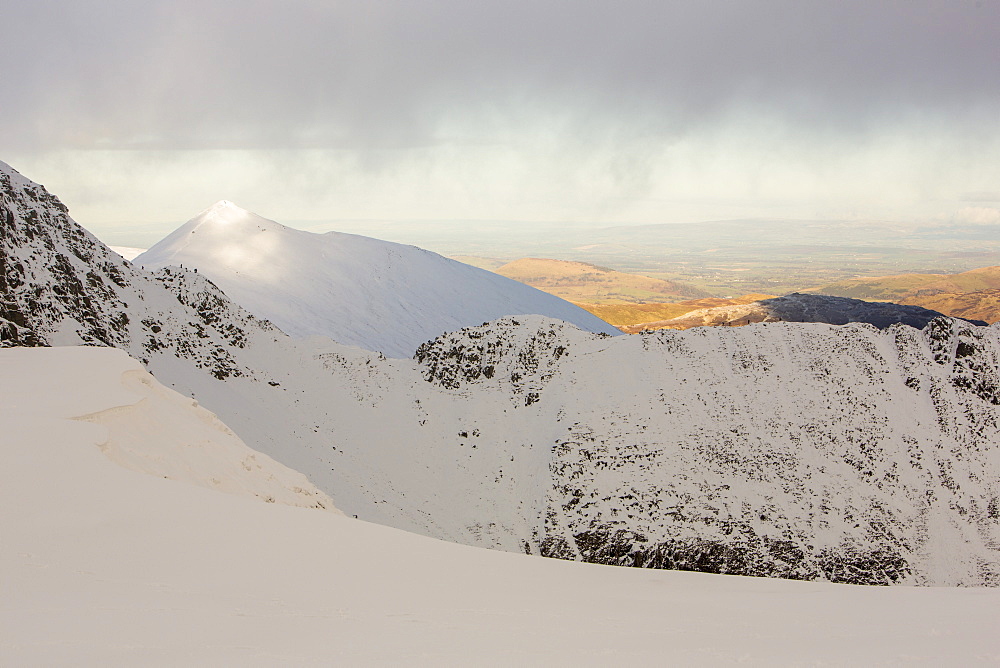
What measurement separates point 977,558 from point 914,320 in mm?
57907

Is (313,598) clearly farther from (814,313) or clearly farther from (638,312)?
(638,312)

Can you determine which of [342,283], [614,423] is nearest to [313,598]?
[614,423]

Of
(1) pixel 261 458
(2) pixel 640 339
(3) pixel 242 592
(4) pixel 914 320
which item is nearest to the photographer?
(3) pixel 242 592

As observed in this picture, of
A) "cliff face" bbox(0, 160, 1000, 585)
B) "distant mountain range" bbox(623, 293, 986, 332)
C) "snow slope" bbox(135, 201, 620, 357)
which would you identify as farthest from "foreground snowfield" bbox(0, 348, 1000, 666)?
"distant mountain range" bbox(623, 293, 986, 332)

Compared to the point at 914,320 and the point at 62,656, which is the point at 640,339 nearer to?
the point at 62,656

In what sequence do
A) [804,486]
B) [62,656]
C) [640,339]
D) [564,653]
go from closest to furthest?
[62,656] < [564,653] < [804,486] < [640,339]

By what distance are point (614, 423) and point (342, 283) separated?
67.5 m

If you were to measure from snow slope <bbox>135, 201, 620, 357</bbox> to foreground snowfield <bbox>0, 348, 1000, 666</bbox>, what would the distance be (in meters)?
71.1

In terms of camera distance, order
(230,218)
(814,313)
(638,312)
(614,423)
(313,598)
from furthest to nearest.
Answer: (638,312), (230,218), (814,313), (614,423), (313,598)

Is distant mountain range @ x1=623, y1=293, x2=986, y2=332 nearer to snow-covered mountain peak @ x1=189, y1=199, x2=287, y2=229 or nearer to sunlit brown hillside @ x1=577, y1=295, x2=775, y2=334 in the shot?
sunlit brown hillside @ x1=577, y1=295, x2=775, y2=334

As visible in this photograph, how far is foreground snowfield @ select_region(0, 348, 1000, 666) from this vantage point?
5691mm

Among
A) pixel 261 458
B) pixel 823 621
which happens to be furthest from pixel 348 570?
pixel 261 458

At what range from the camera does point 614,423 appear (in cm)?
4303

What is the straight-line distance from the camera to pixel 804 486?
36688 millimetres
